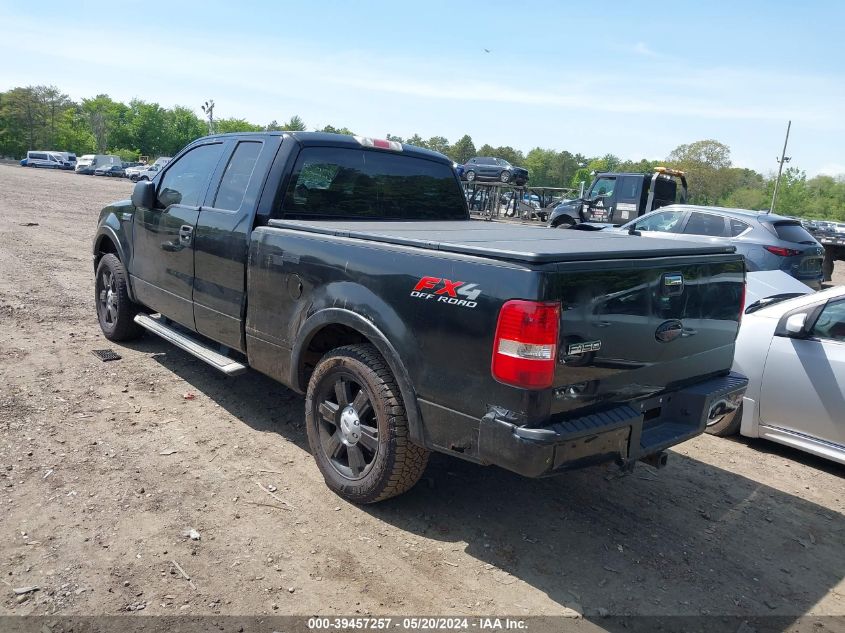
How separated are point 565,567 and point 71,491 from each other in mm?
2715

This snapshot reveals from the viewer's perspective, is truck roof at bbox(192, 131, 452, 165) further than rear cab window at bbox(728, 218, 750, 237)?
No

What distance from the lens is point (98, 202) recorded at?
2581 cm

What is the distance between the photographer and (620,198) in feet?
59.4

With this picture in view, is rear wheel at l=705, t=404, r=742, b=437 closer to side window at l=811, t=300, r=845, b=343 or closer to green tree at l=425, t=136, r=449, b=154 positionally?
side window at l=811, t=300, r=845, b=343

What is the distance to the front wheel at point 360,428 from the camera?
3.35m

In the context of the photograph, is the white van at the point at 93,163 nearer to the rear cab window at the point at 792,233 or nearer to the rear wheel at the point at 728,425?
the rear cab window at the point at 792,233

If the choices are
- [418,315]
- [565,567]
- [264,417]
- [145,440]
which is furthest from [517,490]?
[145,440]

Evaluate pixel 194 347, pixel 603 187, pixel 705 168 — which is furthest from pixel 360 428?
pixel 705 168

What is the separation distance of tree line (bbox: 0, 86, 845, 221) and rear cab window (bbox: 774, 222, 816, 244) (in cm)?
7214

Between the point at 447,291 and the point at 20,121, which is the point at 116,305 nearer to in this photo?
the point at 447,291

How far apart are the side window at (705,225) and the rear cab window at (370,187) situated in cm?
697

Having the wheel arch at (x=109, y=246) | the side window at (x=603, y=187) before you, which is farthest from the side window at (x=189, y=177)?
the side window at (x=603, y=187)

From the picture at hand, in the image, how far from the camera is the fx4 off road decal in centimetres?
288

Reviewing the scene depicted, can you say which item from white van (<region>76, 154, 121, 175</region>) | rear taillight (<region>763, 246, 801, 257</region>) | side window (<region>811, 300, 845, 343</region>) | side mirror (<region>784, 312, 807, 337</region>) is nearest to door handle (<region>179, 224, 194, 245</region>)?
side mirror (<region>784, 312, 807, 337</region>)
